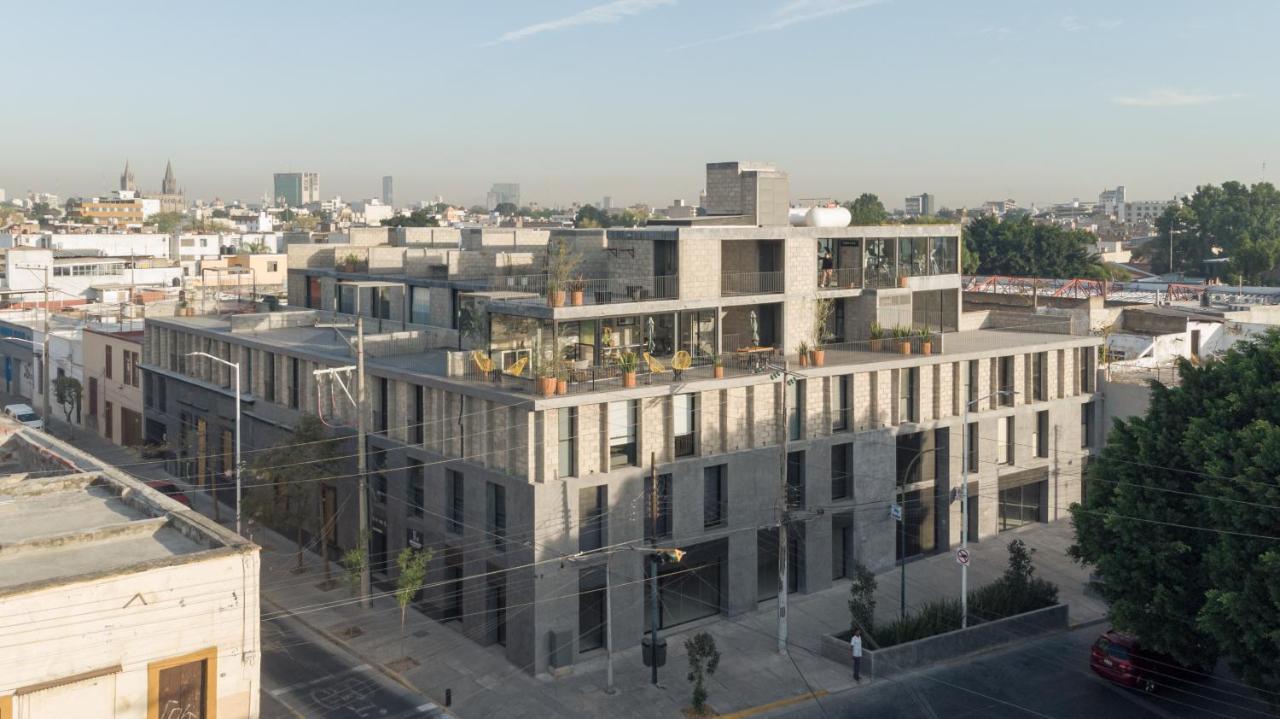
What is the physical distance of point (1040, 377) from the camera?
2197 inches

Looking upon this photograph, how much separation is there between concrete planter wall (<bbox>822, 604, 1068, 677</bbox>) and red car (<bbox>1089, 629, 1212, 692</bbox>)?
4348 mm

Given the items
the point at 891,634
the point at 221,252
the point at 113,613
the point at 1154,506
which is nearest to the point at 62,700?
the point at 113,613

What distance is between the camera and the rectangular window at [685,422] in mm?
43438

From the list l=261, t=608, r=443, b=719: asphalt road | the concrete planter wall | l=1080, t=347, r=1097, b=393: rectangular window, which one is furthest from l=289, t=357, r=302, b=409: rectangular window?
l=1080, t=347, r=1097, b=393: rectangular window

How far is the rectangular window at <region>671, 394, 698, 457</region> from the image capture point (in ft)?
143

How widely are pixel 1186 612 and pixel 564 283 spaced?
2413 cm

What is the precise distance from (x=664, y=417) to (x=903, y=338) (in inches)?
552

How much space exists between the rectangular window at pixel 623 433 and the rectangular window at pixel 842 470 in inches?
397

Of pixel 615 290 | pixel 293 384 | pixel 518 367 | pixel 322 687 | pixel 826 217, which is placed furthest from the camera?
pixel 826 217

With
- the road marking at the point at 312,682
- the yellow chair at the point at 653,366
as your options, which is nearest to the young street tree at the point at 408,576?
the road marking at the point at 312,682

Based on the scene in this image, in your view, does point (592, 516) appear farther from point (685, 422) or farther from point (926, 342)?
point (926, 342)

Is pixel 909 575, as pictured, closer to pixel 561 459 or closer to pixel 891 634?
pixel 891 634

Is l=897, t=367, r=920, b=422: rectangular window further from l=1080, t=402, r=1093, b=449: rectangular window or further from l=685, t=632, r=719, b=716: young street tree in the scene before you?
l=685, t=632, r=719, b=716: young street tree

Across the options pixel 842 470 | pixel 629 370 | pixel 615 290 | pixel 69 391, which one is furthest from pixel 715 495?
pixel 69 391
